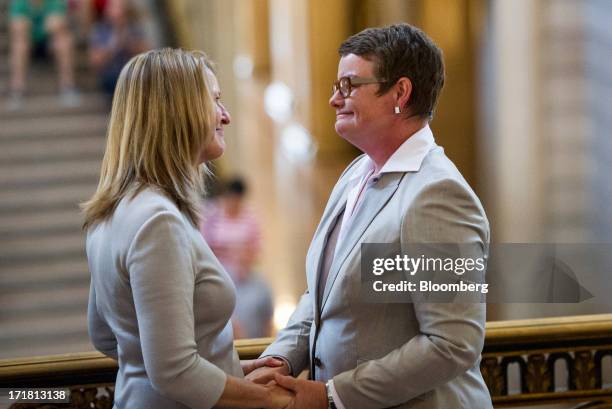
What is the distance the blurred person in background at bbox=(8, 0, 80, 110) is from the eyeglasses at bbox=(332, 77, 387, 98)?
11.0 metres

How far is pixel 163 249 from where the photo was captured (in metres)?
2.92

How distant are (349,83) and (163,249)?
2.22 ft

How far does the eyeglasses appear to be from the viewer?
3.15 meters

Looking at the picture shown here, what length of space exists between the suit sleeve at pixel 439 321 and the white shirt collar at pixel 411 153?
0.14 m

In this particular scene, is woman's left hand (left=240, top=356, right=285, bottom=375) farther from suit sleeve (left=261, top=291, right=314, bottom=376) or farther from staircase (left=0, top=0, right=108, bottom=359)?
staircase (left=0, top=0, right=108, bottom=359)

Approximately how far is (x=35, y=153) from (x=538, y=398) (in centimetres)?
1011

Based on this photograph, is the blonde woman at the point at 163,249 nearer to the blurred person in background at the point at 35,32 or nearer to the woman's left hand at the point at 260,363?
the woman's left hand at the point at 260,363

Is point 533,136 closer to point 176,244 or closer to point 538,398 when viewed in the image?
point 538,398

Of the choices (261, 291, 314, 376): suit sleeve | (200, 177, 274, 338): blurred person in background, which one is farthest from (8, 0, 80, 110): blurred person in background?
(261, 291, 314, 376): suit sleeve

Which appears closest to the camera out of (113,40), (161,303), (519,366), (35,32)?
(161,303)

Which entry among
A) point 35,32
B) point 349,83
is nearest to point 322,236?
point 349,83

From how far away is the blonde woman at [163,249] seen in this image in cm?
291

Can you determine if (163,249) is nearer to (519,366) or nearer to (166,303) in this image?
(166,303)

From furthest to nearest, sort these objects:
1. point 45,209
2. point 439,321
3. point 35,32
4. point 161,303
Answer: point 35,32 → point 45,209 → point 439,321 → point 161,303
